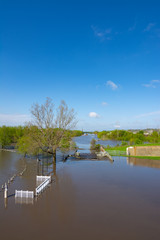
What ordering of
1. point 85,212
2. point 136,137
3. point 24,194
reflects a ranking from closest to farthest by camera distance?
point 85,212, point 24,194, point 136,137

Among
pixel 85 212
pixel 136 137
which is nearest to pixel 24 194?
pixel 85 212

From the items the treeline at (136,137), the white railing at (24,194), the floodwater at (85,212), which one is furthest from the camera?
the treeline at (136,137)

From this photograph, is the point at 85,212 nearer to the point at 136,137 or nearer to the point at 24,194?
the point at 24,194

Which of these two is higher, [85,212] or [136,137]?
[136,137]

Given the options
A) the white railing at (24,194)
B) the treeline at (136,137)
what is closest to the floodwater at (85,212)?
the white railing at (24,194)

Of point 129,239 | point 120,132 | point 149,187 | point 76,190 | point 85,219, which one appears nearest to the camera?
point 129,239

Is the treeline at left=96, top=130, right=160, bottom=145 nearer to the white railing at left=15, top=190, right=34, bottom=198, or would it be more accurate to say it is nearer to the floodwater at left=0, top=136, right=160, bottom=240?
the floodwater at left=0, top=136, right=160, bottom=240

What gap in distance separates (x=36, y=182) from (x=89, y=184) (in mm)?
4354

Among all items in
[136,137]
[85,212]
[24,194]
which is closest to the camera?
[85,212]

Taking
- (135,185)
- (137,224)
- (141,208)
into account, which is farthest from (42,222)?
(135,185)

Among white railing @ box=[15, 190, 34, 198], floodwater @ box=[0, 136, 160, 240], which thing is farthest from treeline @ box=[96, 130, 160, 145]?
white railing @ box=[15, 190, 34, 198]

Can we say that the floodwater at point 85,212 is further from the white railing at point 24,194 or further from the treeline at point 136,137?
the treeline at point 136,137

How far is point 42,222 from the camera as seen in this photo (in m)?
7.85

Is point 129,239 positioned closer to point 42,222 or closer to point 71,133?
point 42,222
